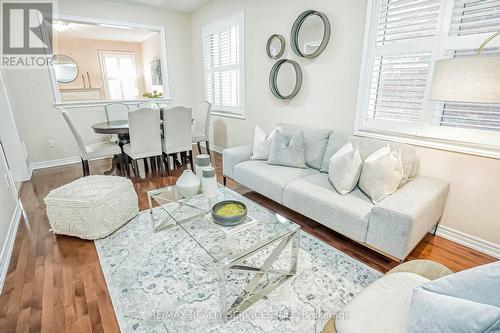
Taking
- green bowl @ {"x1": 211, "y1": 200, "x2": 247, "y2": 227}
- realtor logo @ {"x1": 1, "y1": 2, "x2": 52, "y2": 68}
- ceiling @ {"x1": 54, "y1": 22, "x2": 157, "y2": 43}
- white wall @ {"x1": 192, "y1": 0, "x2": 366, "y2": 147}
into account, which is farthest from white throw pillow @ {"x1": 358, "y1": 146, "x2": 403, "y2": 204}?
ceiling @ {"x1": 54, "y1": 22, "x2": 157, "y2": 43}

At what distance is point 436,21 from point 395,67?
417 millimetres

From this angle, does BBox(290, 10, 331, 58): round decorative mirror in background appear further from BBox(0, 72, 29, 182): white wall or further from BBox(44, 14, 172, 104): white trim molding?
BBox(0, 72, 29, 182): white wall

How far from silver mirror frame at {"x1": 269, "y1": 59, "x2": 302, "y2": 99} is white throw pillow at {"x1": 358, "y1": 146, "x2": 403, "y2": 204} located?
4.87 feet

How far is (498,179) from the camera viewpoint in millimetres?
1887

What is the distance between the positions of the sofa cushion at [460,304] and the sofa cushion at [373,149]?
141 cm

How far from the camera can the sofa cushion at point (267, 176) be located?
2.49 m

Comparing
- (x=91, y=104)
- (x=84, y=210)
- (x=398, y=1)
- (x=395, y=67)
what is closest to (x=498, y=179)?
(x=395, y=67)

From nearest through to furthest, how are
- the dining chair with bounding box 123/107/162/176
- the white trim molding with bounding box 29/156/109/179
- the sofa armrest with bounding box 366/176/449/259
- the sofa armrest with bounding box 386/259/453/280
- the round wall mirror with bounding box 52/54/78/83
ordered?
1. the sofa armrest with bounding box 386/259/453/280
2. the sofa armrest with bounding box 366/176/449/259
3. the dining chair with bounding box 123/107/162/176
4. the white trim molding with bounding box 29/156/109/179
5. the round wall mirror with bounding box 52/54/78/83

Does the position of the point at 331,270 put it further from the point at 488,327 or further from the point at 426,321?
the point at 488,327

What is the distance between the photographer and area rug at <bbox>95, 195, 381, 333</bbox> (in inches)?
57.4

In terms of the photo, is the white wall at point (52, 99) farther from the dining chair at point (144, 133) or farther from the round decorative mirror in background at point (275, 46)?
the round decorative mirror in background at point (275, 46)

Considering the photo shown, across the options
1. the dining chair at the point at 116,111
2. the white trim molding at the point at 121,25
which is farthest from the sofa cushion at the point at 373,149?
the white trim molding at the point at 121,25

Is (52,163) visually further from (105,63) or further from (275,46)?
(105,63)

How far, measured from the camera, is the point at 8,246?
2.09 meters
